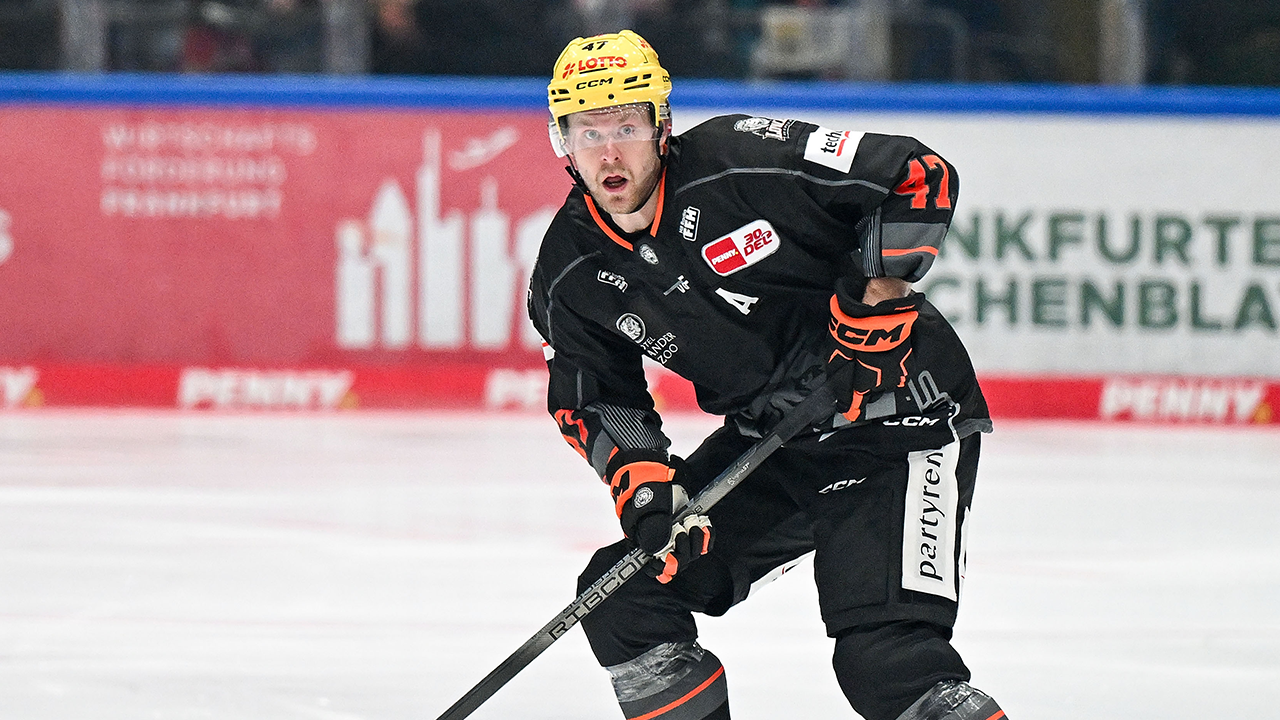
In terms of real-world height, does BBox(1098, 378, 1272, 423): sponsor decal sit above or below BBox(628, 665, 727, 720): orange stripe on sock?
below

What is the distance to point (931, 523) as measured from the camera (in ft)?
9.02

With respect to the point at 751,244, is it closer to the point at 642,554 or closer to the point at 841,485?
the point at 841,485

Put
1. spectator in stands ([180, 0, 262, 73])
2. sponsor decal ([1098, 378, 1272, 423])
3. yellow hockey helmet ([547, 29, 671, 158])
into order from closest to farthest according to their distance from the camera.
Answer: yellow hockey helmet ([547, 29, 671, 158]) → sponsor decal ([1098, 378, 1272, 423]) → spectator in stands ([180, 0, 262, 73])

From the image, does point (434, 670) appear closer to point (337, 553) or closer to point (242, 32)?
point (337, 553)

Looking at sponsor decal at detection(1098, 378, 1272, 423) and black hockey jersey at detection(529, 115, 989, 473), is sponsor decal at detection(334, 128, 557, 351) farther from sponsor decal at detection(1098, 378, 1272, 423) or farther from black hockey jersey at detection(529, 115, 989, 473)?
black hockey jersey at detection(529, 115, 989, 473)

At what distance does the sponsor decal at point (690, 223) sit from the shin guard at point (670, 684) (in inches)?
26.3

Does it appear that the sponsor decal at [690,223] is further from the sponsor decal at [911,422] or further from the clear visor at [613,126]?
the sponsor decal at [911,422]

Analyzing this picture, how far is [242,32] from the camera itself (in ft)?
24.4

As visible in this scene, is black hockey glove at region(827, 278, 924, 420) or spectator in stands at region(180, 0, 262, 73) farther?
spectator in stands at region(180, 0, 262, 73)

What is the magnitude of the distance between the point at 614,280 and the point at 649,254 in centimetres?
8

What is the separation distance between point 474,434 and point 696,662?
3.72 meters

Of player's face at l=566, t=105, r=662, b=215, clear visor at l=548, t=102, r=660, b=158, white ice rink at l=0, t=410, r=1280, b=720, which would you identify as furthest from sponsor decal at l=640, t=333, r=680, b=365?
white ice rink at l=0, t=410, r=1280, b=720

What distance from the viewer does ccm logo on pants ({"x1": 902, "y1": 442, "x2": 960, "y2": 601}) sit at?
8.85ft

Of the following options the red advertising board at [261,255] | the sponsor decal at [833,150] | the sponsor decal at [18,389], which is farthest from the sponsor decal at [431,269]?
the sponsor decal at [833,150]
